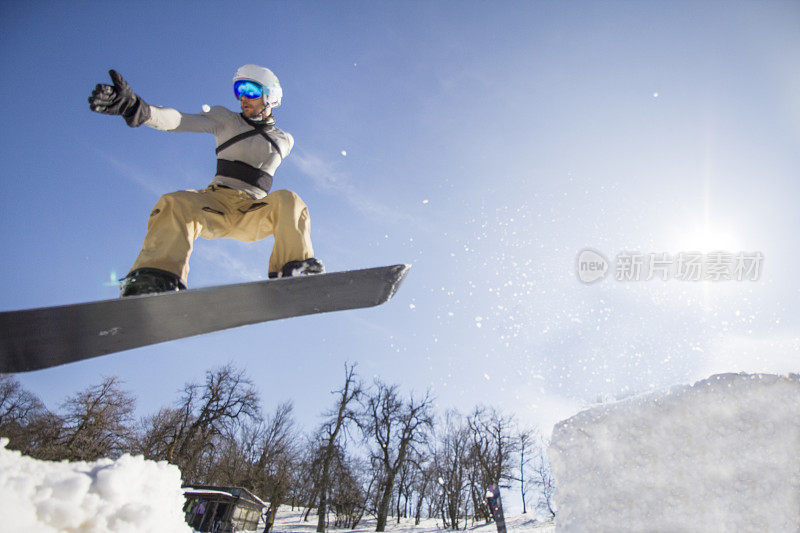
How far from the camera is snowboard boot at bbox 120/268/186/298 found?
7.13 feet

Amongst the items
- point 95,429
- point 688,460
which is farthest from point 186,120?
point 95,429

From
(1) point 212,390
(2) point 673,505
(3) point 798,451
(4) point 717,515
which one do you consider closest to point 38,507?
(2) point 673,505

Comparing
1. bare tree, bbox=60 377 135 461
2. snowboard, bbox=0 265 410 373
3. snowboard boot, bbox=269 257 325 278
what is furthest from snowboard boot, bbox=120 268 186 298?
bare tree, bbox=60 377 135 461

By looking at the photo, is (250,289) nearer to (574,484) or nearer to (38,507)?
(38,507)

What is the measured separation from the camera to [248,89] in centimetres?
299

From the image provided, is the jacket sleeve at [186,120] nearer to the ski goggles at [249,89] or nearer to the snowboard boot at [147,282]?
the ski goggles at [249,89]

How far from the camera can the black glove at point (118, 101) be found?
86.3 inches

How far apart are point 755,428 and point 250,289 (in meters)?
2.32

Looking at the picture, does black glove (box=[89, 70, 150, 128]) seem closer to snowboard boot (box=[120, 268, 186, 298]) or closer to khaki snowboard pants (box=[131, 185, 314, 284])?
khaki snowboard pants (box=[131, 185, 314, 284])

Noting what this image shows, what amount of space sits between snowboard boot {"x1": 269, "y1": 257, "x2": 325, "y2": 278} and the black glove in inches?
49.4

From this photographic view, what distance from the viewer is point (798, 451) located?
4.25ft

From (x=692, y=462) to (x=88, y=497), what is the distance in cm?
178

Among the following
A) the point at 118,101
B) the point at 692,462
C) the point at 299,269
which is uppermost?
the point at 118,101

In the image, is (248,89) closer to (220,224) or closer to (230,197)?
(230,197)
